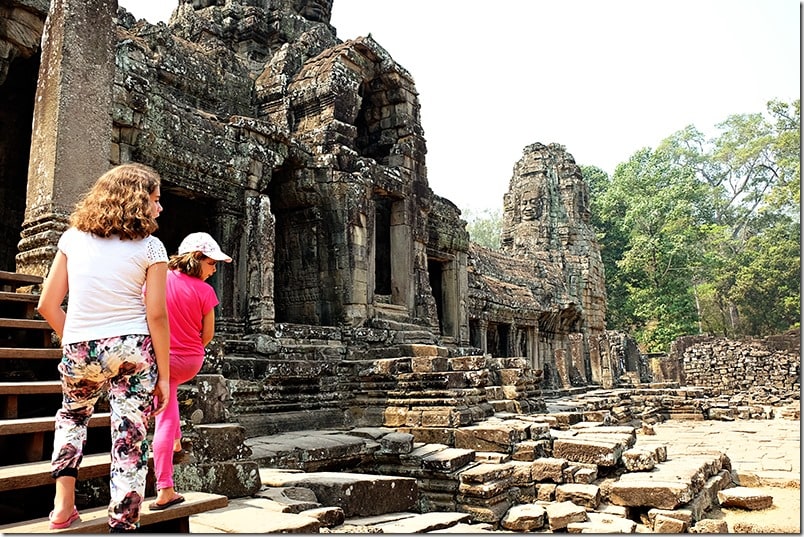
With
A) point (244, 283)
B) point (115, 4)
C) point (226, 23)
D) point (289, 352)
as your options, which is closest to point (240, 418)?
point (289, 352)

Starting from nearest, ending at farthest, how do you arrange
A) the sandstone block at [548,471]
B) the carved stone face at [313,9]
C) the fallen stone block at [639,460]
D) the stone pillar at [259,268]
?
1. the sandstone block at [548,471]
2. the fallen stone block at [639,460]
3. the stone pillar at [259,268]
4. the carved stone face at [313,9]

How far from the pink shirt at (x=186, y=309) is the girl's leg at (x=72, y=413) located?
2.47ft

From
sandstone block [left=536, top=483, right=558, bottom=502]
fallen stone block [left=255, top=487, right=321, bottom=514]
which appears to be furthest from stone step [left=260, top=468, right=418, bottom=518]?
sandstone block [left=536, top=483, right=558, bottom=502]

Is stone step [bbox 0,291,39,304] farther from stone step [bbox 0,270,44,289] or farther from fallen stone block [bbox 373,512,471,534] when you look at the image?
fallen stone block [bbox 373,512,471,534]

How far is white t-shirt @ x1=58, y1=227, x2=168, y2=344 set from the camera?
2.45m

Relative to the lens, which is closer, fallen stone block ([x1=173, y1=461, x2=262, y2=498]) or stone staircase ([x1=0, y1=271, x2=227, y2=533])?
stone staircase ([x1=0, y1=271, x2=227, y2=533])

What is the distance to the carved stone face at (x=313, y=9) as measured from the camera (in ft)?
55.9

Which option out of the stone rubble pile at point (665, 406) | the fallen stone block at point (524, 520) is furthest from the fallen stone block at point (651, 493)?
the stone rubble pile at point (665, 406)

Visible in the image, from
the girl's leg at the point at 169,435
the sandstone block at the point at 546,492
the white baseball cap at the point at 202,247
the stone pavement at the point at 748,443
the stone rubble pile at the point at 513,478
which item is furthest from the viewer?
the stone pavement at the point at 748,443

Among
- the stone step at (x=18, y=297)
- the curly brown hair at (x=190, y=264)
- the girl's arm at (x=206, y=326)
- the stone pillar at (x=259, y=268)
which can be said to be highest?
the stone pillar at (x=259, y=268)

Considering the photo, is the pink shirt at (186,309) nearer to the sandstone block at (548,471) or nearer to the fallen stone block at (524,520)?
the fallen stone block at (524,520)

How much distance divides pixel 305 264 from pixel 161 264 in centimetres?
859

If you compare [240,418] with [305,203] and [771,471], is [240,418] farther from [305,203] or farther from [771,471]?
[771,471]

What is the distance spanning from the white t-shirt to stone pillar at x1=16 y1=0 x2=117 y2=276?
2643 mm
